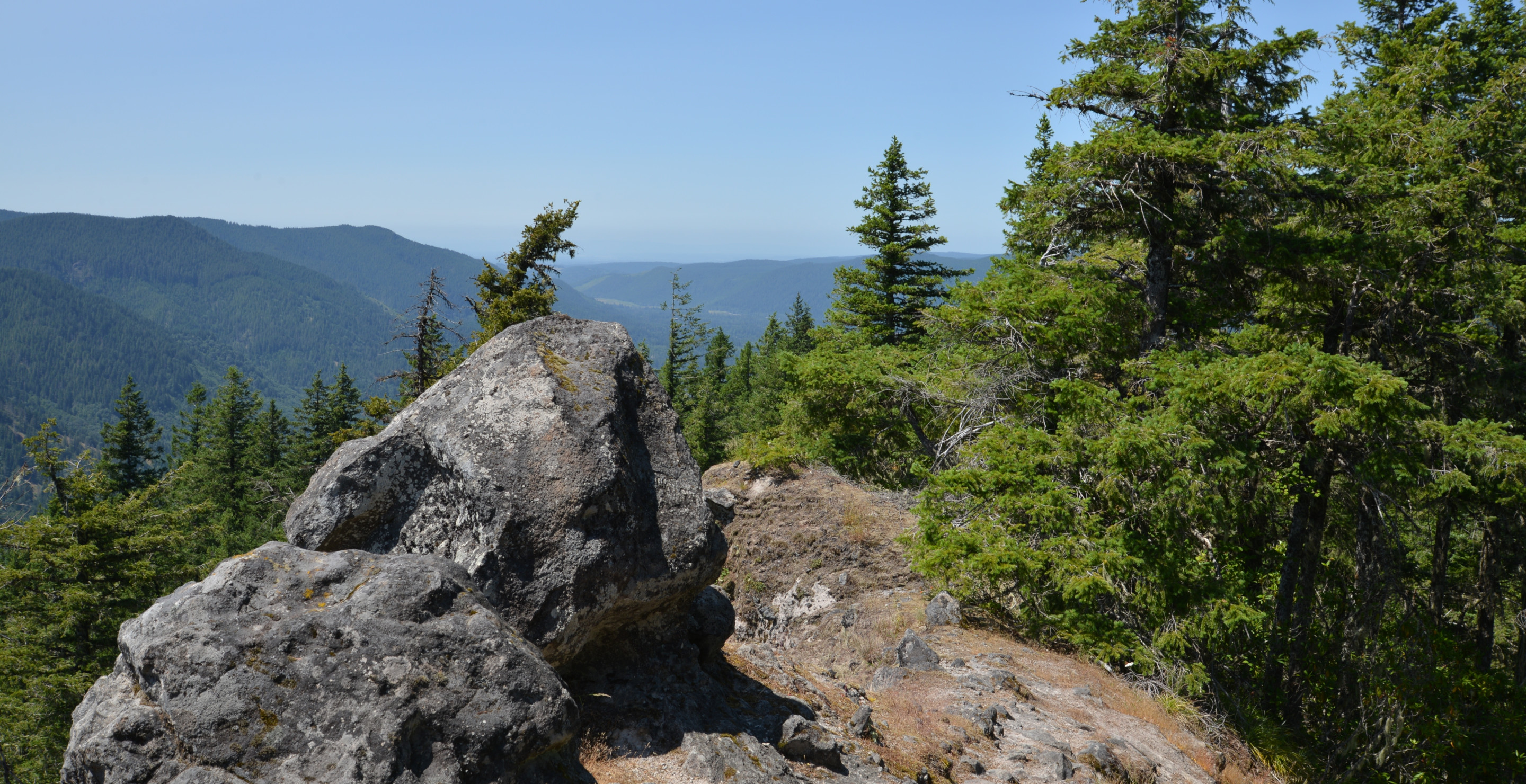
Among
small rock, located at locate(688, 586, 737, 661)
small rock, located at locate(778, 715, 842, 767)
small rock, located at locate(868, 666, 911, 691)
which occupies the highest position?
small rock, located at locate(688, 586, 737, 661)

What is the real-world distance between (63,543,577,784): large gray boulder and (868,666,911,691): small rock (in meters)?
6.27

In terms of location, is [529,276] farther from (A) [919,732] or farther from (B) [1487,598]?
(B) [1487,598]

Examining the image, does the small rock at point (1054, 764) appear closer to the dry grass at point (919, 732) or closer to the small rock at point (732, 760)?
the dry grass at point (919, 732)

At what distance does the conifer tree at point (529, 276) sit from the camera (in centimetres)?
2352

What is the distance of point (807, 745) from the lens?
7.17 metres

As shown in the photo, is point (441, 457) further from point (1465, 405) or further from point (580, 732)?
point (1465, 405)

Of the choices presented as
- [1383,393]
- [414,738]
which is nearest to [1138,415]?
[1383,393]

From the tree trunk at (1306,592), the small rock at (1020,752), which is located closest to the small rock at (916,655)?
the small rock at (1020,752)

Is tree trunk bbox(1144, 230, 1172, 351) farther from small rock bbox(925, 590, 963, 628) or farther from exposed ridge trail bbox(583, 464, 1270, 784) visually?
exposed ridge trail bbox(583, 464, 1270, 784)

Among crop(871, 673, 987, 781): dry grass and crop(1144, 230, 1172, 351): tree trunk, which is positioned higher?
crop(1144, 230, 1172, 351): tree trunk

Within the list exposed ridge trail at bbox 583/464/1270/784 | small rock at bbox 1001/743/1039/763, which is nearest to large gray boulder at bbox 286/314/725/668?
exposed ridge trail at bbox 583/464/1270/784

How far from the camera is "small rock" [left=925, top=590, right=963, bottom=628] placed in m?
13.8

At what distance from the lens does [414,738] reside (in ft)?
15.7

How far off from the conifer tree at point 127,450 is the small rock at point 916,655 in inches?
2056
